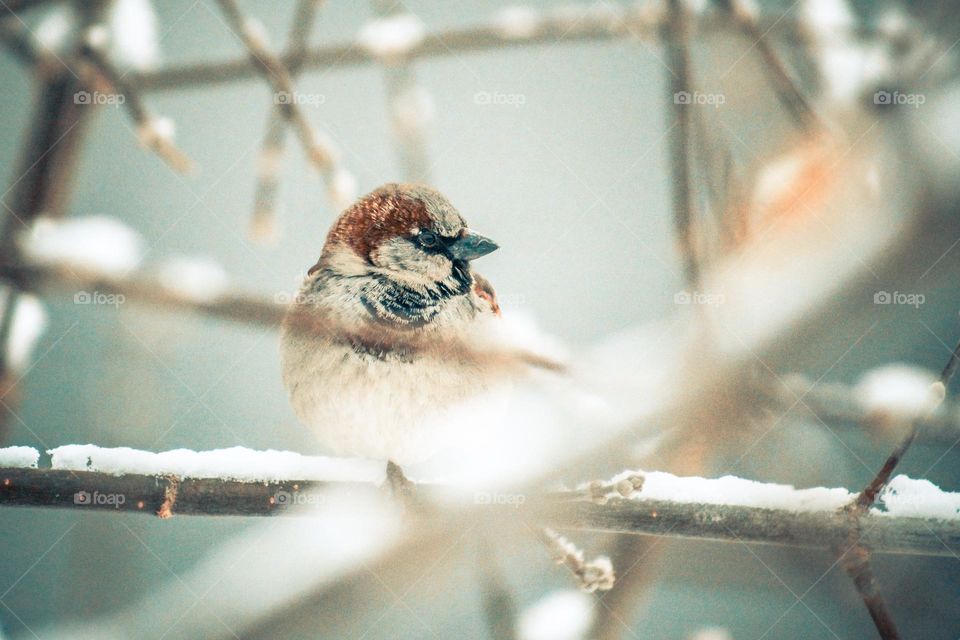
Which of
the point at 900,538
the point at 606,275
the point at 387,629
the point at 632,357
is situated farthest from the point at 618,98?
the point at 387,629

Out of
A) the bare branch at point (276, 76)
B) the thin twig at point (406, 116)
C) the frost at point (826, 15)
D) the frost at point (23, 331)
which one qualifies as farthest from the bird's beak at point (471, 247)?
the frost at point (826, 15)

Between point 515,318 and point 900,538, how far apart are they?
1314 millimetres

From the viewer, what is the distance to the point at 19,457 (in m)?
1.42

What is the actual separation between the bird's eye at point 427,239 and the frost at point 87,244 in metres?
0.75

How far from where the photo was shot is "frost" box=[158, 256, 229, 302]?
151 centimetres

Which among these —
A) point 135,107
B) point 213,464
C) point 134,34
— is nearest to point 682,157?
point 213,464

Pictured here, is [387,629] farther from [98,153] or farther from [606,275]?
[98,153]

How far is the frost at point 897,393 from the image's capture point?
4.46 feet

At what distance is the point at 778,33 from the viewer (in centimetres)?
207

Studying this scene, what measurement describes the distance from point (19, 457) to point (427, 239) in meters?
1.09

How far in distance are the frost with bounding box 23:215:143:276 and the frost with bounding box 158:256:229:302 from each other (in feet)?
0.31

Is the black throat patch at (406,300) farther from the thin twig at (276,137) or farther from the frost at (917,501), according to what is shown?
the frost at (917,501)

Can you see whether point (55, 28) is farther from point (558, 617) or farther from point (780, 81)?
point (558, 617)

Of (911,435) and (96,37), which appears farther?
(96,37)
